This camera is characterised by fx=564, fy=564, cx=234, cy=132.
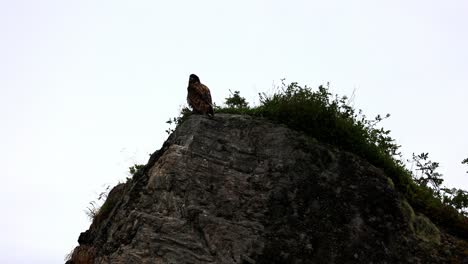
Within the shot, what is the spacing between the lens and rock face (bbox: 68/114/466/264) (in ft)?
33.1

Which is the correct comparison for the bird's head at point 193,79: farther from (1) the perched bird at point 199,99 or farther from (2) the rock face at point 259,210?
(2) the rock face at point 259,210

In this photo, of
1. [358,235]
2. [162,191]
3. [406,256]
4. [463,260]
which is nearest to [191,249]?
[162,191]

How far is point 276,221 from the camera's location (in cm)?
1055

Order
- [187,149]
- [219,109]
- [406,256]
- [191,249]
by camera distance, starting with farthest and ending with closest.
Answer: [219,109] → [187,149] → [406,256] → [191,249]

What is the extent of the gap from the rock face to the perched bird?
0.47 metres

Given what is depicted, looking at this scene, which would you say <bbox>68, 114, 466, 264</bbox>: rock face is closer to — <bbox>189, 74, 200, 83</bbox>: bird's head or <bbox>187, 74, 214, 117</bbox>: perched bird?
<bbox>187, 74, 214, 117</bbox>: perched bird

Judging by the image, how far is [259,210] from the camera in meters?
10.7

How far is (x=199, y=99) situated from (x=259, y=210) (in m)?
3.20

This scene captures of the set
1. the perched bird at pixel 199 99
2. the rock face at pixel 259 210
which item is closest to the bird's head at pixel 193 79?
the perched bird at pixel 199 99

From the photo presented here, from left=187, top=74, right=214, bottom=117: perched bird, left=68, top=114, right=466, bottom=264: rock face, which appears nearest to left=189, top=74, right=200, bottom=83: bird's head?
left=187, top=74, right=214, bottom=117: perched bird

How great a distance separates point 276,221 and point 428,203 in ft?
11.7

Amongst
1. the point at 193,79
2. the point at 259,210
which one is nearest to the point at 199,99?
the point at 193,79

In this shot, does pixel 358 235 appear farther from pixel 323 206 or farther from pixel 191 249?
pixel 191 249

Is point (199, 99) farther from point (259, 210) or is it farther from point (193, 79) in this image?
point (259, 210)
